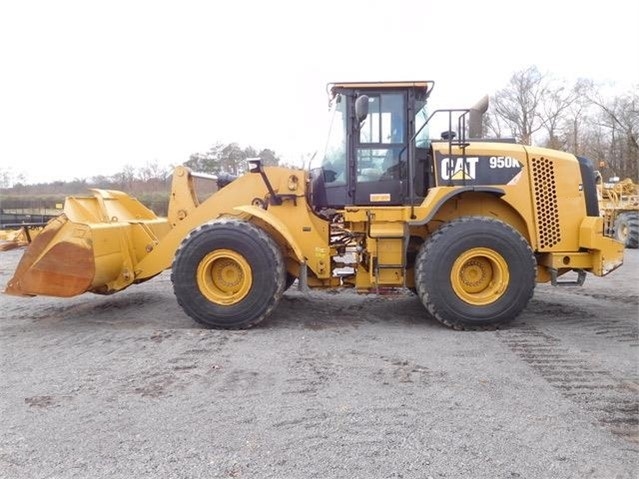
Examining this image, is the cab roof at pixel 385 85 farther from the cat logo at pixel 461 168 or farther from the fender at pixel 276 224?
the fender at pixel 276 224

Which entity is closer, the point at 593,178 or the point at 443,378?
the point at 443,378

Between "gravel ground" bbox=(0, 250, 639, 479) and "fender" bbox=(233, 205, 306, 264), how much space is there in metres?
0.82

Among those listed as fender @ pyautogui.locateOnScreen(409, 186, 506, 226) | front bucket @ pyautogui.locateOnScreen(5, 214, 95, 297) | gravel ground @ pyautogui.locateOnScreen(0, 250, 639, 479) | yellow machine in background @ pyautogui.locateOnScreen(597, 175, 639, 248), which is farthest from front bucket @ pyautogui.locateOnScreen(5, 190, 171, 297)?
yellow machine in background @ pyautogui.locateOnScreen(597, 175, 639, 248)

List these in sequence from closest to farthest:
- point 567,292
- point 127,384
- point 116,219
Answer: point 127,384, point 116,219, point 567,292

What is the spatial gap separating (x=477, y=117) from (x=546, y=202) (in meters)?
1.35

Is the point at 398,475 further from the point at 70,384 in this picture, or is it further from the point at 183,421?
the point at 70,384

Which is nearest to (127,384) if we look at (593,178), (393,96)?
(393,96)

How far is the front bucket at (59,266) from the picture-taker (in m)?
5.91

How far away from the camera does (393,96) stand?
21.0 feet

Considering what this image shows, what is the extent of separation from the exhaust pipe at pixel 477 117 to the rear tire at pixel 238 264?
9.21ft

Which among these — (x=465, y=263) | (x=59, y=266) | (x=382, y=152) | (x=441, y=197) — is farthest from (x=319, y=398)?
(x=59, y=266)

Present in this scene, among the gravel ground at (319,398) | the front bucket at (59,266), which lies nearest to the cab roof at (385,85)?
the gravel ground at (319,398)

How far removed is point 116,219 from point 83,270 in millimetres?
1110

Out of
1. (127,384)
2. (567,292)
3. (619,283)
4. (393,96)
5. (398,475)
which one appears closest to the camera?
(398,475)
